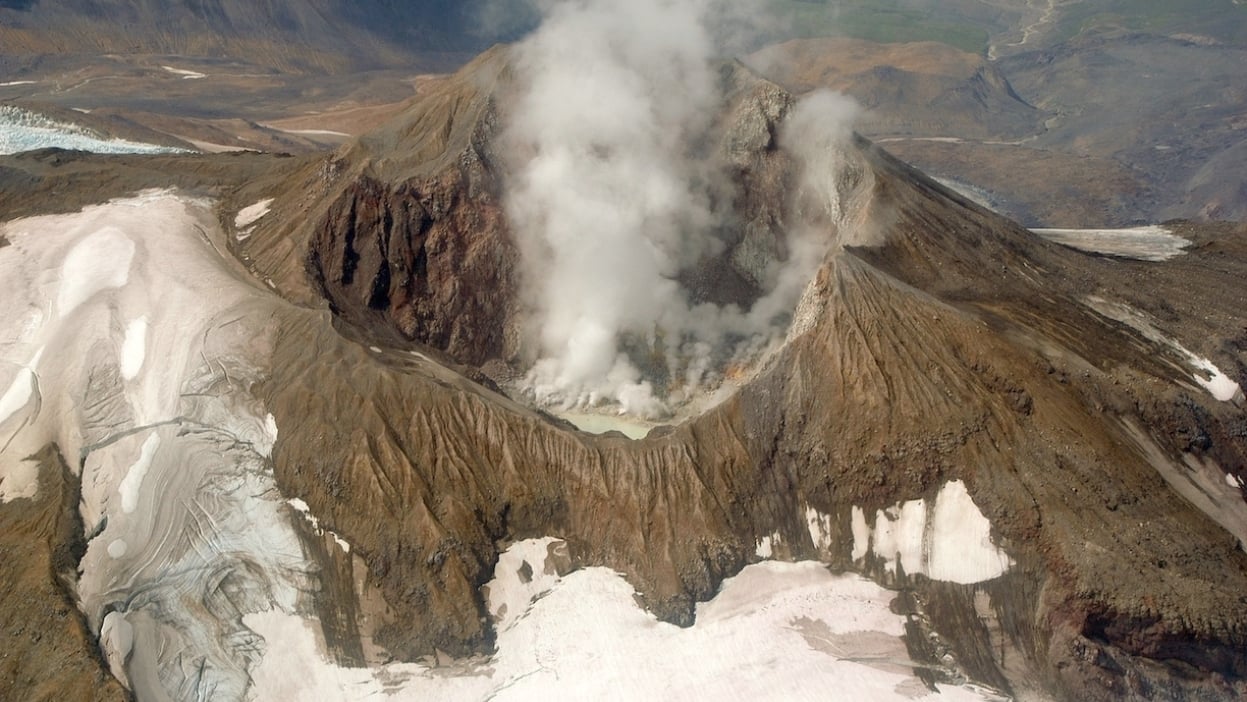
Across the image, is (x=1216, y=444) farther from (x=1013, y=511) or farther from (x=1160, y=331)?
(x=1013, y=511)

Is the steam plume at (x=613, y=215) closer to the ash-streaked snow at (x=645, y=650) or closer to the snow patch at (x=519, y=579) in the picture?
the snow patch at (x=519, y=579)

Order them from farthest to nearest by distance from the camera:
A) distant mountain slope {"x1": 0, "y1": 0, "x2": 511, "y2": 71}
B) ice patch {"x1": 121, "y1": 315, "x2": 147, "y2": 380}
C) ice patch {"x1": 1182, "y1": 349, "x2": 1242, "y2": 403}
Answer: distant mountain slope {"x1": 0, "y1": 0, "x2": 511, "y2": 71} < ice patch {"x1": 1182, "y1": 349, "x2": 1242, "y2": 403} < ice patch {"x1": 121, "y1": 315, "x2": 147, "y2": 380}

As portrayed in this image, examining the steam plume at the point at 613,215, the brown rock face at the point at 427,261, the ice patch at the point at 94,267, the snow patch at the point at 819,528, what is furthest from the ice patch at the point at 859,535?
the ice patch at the point at 94,267

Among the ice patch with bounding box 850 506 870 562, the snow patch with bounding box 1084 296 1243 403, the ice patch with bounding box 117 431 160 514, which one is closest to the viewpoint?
the ice patch with bounding box 117 431 160 514

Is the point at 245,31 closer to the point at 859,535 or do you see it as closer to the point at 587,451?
the point at 587,451

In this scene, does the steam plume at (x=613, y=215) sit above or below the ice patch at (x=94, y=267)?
above

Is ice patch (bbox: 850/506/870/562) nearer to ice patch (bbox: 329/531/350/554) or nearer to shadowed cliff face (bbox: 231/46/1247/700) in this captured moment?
shadowed cliff face (bbox: 231/46/1247/700)

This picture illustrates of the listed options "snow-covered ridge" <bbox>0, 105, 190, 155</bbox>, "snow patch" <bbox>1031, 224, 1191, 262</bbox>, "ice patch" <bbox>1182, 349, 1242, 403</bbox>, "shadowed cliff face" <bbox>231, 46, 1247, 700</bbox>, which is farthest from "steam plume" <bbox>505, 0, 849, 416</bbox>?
"snow-covered ridge" <bbox>0, 105, 190, 155</bbox>

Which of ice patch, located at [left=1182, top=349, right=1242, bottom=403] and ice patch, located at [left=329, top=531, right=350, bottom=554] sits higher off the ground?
ice patch, located at [left=1182, top=349, right=1242, bottom=403]
